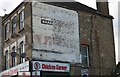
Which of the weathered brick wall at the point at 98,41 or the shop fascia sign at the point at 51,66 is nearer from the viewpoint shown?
the shop fascia sign at the point at 51,66

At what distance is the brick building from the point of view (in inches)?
851

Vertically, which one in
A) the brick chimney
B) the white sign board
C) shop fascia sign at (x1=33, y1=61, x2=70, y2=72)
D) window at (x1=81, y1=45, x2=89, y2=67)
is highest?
the brick chimney

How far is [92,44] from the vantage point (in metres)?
24.5

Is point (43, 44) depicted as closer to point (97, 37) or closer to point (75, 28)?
point (75, 28)

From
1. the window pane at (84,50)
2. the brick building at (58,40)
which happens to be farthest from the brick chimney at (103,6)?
the window pane at (84,50)

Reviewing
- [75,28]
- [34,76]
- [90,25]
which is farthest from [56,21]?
[34,76]

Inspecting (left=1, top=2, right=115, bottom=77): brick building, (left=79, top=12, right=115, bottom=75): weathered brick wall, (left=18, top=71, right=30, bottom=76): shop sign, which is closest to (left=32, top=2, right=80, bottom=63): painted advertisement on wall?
(left=1, top=2, right=115, bottom=77): brick building

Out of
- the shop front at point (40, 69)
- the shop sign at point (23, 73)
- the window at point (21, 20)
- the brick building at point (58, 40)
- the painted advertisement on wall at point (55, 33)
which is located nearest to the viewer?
the shop front at point (40, 69)

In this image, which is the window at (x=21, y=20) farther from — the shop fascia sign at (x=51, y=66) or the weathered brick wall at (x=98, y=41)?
the weathered brick wall at (x=98, y=41)

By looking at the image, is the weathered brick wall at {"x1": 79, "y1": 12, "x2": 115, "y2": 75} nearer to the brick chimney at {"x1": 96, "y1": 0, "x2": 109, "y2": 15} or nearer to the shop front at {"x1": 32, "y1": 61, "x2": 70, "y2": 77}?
the brick chimney at {"x1": 96, "y1": 0, "x2": 109, "y2": 15}

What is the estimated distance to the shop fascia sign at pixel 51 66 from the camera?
20.7 metres

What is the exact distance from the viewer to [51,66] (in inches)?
849

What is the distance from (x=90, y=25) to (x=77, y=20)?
54.1 inches

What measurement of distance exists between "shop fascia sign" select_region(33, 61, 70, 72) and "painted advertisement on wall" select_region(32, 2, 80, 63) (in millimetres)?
554
